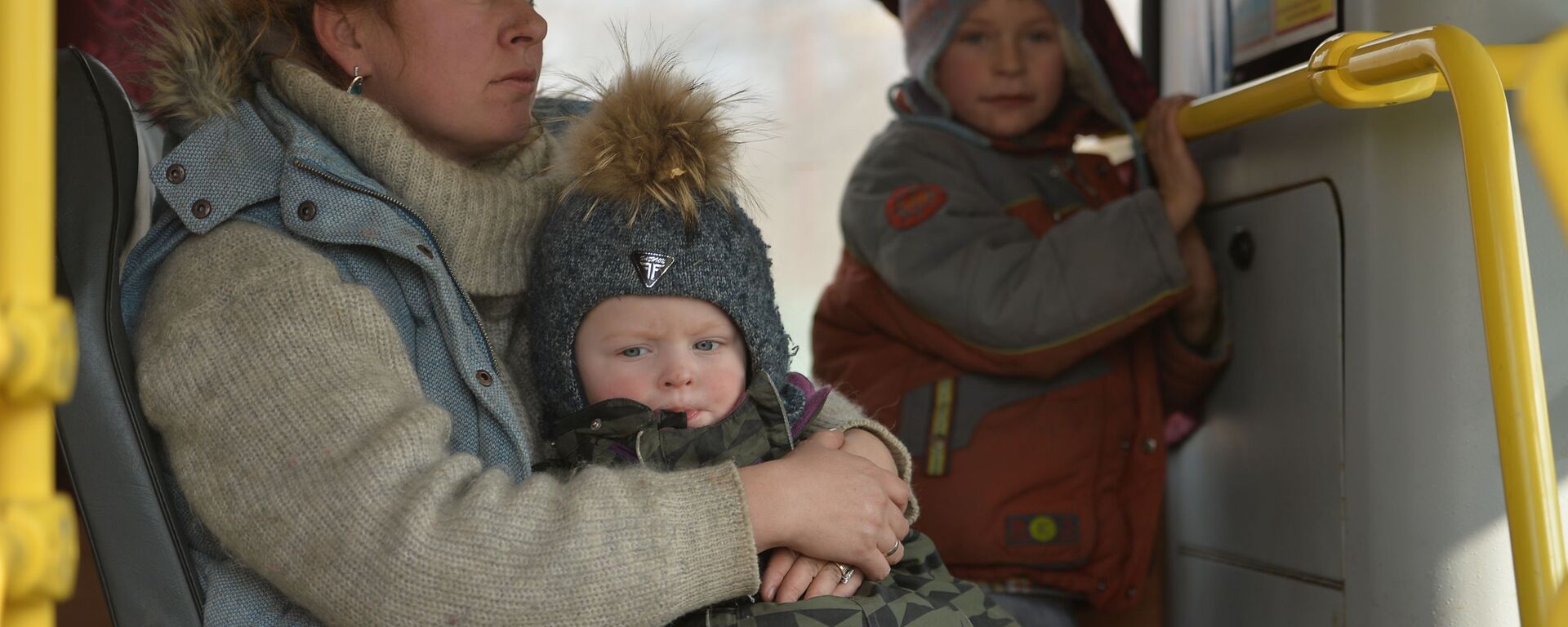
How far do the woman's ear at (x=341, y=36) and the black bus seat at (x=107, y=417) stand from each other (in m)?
0.32

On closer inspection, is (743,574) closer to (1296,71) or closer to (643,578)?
(643,578)

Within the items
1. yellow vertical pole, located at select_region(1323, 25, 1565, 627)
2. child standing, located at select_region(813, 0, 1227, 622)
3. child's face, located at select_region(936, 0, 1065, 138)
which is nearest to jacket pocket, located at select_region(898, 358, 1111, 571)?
child standing, located at select_region(813, 0, 1227, 622)

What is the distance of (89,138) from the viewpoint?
4.50 feet

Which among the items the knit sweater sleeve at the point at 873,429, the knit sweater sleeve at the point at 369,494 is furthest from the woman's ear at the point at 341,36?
the knit sweater sleeve at the point at 873,429

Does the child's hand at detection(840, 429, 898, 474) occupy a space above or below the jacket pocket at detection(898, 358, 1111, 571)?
above

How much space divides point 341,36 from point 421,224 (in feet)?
1.00

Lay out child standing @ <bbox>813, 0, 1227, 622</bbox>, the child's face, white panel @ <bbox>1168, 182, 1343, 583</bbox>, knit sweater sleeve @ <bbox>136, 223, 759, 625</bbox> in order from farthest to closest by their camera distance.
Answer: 1. the child's face
2. child standing @ <bbox>813, 0, 1227, 622</bbox>
3. white panel @ <bbox>1168, 182, 1343, 583</bbox>
4. knit sweater sleeve @ <bbox>136, 223, 759, 625</bbox>

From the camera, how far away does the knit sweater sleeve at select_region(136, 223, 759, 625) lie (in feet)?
4.08

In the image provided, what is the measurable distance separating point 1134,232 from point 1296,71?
1.66ft

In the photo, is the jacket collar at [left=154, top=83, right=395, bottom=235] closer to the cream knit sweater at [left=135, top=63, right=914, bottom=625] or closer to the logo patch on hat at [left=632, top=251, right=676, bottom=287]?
the cream knit sweater at [left=135, top=63, right=914, bottom=625]

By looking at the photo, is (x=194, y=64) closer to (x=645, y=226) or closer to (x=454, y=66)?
(x=454, y=66)

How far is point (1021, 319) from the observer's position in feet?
7.22

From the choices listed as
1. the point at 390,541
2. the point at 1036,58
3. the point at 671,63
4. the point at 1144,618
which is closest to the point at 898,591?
the point at 390,541

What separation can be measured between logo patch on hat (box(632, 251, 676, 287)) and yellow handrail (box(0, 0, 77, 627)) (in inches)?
32.1
